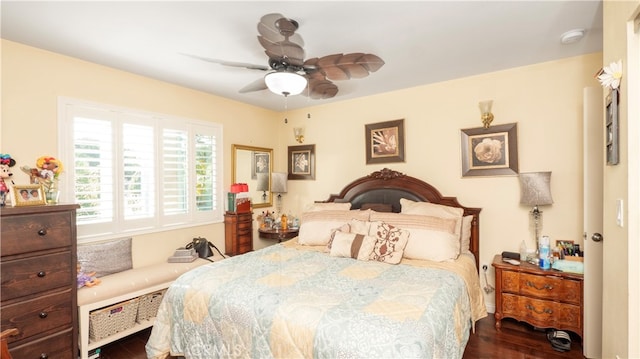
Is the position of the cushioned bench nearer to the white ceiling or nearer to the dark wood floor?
the dark wood floor

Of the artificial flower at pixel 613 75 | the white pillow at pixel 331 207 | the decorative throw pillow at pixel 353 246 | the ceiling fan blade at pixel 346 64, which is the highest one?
the ceiling fan blade at pixel 346 64

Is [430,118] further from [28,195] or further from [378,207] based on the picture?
[28,195]

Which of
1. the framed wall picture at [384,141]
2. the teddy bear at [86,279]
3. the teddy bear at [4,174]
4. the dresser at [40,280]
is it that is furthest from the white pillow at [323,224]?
the teddy bear at [4,174]

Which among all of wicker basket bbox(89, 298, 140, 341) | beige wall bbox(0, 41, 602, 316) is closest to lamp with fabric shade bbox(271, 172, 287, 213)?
beige wall bbox(0, 41, 602, 316)

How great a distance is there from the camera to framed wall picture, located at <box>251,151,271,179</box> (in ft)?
14.2

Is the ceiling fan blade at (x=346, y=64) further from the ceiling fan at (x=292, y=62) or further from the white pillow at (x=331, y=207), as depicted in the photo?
the white pillow at (x=331, y=207)

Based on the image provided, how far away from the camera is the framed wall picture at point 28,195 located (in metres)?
2.05

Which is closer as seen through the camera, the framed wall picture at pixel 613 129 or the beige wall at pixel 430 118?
the framed wall picture at pixel 613 129

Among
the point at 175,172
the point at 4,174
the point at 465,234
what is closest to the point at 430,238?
the point at 465,234

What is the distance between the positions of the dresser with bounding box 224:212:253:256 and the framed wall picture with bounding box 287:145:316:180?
0.99 metres

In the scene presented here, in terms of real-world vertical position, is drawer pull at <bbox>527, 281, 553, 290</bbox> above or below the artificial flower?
below

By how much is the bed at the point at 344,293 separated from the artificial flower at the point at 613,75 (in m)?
1.42

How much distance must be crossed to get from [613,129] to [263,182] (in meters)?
3.83

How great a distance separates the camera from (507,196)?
119 inches
